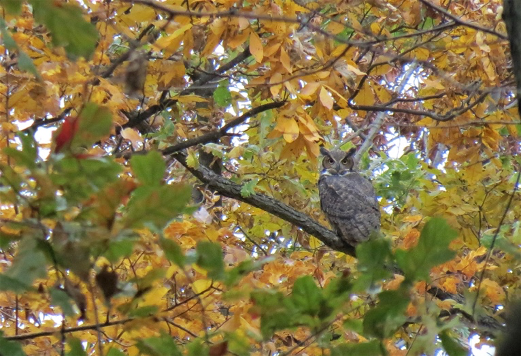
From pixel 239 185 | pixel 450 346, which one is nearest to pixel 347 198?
pixel 239 185

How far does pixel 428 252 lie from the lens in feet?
4.17

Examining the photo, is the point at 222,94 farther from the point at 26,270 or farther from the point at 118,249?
the point at 26,270

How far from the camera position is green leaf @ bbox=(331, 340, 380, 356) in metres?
1.36

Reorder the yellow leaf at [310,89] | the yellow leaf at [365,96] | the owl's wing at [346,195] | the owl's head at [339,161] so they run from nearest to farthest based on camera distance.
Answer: the yellow leaf at [310,89] < the yellow leaf at [365,96] < the owl's wing at [346,195] < the owl's head at [339,161]

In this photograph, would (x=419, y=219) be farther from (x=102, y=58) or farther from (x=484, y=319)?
(x=102, y=58)

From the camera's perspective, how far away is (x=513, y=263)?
126 centimetres

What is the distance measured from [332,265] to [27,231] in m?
3.59

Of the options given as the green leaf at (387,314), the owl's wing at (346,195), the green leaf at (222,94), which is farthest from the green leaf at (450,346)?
the owl's wing at (346,195)

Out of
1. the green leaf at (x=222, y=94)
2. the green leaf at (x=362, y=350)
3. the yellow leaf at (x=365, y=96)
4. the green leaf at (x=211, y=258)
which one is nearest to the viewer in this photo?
the green leaf at (x=211, y=258)

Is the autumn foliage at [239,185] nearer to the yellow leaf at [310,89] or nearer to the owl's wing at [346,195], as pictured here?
the yellow leaf at [310,89]

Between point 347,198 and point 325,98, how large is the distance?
3327mm

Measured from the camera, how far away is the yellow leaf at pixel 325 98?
2807 mm

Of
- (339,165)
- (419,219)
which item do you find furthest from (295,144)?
(339,165)

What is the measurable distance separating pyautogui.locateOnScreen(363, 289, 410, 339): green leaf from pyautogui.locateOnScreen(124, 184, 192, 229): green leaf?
443mm
